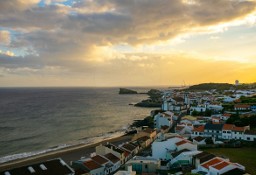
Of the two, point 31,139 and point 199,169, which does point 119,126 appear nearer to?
point 31,139

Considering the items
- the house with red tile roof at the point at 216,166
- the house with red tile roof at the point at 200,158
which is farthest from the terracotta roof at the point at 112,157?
the house with red tile roof at the point at 216,166

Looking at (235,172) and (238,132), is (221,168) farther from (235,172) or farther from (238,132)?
(238,132)

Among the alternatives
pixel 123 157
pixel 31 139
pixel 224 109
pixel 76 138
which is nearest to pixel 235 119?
pixel 224 109

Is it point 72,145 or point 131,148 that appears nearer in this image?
point 131,148

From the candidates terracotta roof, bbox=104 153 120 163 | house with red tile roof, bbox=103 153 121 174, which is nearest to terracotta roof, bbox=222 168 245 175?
house with red tile roof, bbox=103 153 121 174

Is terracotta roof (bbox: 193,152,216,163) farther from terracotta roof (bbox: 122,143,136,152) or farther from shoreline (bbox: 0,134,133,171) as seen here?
shoreline (bbox: 0,134,133,171)

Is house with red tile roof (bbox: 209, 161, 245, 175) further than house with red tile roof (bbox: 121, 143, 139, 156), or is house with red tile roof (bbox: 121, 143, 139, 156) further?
house with red tile roof (bbox: 121, 143, 139, 156)

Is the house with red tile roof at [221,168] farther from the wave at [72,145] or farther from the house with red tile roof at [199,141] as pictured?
the wave at [72,145]

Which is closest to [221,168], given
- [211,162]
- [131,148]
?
[211,162]
